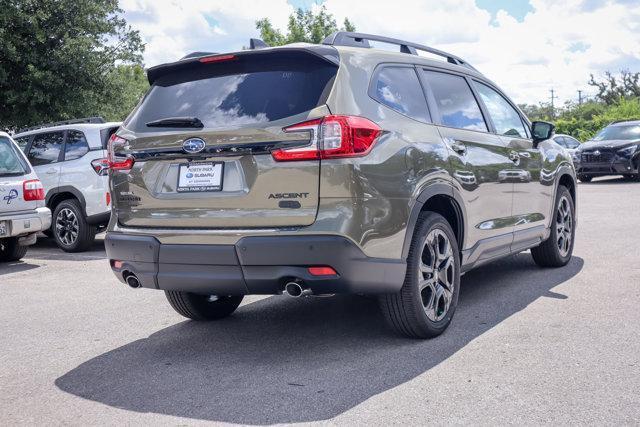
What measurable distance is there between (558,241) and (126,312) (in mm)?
4079

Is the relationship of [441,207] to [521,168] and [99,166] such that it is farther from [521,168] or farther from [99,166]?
[99,166]

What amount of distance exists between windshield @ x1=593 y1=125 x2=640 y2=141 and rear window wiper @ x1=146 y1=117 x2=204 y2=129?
18.7 metres

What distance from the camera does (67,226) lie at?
10.9 m

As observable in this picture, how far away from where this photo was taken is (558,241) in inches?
297

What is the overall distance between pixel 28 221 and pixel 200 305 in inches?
184

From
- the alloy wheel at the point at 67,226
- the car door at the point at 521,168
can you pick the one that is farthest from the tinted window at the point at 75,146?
the car door at the point at 521,168

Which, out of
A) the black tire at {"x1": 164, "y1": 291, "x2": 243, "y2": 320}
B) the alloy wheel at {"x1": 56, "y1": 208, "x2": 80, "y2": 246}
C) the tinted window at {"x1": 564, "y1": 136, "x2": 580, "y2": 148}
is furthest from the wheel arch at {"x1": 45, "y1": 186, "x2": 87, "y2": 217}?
the tinted window at {"x1": 564, "y1": 136, "x2": 580, "y2": 148}

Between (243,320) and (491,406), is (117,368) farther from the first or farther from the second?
(491,406)

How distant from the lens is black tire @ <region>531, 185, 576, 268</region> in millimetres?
7410

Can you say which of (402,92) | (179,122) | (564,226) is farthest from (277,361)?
(564,226)

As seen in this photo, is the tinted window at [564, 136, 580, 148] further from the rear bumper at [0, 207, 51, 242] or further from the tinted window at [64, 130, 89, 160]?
the rear bumper at [0, 207, 51, 242]

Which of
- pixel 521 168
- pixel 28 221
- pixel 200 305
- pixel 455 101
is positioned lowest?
pixel 200 305

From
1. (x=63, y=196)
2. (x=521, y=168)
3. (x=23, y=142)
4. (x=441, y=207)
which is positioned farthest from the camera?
(x=23, y=142)

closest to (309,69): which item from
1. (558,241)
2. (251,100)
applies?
(251,100)
